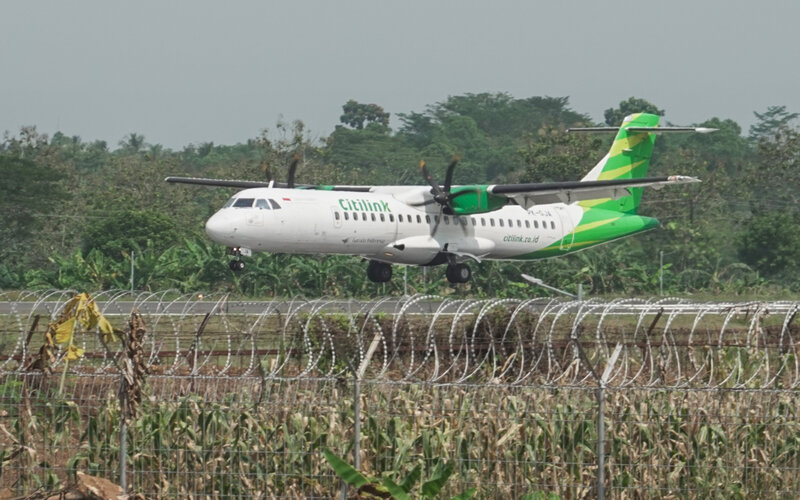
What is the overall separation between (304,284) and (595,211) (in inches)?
412

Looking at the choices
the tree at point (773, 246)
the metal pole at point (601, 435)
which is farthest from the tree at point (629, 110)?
the metal pole at point (601, 435)

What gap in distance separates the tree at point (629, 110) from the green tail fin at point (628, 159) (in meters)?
77.4

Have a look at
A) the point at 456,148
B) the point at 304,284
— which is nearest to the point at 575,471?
the point at 304,284

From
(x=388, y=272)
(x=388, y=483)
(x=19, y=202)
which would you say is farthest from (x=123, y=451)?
(x=19, y=202)

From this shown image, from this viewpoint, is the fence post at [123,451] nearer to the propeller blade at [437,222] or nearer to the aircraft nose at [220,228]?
the aircraft nose at [220,228]

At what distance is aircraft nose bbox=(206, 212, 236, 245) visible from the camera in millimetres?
30156

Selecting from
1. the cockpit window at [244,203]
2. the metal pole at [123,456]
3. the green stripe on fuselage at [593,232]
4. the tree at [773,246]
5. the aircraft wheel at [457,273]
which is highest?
the cockpit window at [244,203]

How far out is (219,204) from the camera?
212 ft

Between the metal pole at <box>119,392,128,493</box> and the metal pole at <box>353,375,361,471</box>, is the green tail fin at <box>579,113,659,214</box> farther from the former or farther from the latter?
the metal pole at <box>119,392,128,493</box>

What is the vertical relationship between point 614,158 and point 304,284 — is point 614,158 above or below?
above

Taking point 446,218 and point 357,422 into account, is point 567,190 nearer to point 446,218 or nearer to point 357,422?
point 446,218

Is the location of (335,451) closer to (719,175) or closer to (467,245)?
(467,245)

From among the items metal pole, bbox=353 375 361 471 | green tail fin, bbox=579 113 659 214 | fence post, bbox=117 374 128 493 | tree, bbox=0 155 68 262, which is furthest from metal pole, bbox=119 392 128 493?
tree, bbox=0 155 68 262

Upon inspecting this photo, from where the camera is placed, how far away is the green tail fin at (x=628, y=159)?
1619 inches
